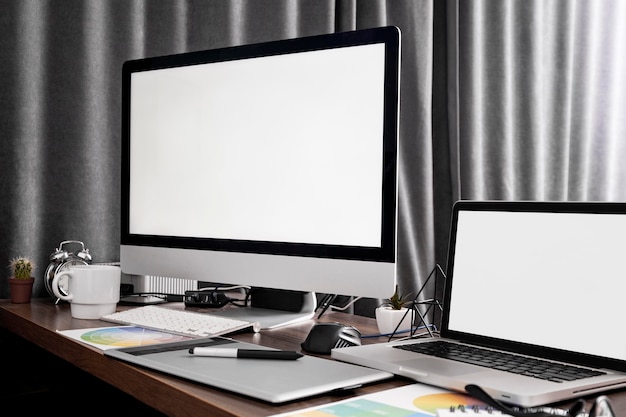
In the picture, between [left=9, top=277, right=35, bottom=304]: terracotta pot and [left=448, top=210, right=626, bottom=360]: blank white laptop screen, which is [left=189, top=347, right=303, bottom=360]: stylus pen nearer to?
[left=448, top=210, right=626, bottom=360]: blank white laptop screen

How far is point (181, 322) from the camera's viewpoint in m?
1.12

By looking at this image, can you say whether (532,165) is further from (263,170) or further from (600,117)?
(263,170)

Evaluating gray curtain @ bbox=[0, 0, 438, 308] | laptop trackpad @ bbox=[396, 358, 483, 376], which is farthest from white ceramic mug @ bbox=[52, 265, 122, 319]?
laptop trackpad @ bbox=[396, 358, 483, 376]

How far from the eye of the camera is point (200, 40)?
6.05 ft

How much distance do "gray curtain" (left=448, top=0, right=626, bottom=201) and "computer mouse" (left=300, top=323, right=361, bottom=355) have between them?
4.62ft

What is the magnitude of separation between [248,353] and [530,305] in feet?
1.17

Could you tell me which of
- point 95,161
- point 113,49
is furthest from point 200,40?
point 95,161

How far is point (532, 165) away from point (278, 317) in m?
1.58

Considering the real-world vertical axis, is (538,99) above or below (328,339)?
above

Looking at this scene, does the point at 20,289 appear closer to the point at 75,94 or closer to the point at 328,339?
the point at 75,94

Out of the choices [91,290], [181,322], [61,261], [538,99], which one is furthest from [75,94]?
[538,99]

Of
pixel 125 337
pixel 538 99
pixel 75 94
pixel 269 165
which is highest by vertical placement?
pixel 538 99

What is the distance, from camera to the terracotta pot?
1408 millimetres

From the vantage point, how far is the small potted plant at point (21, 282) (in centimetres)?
141
